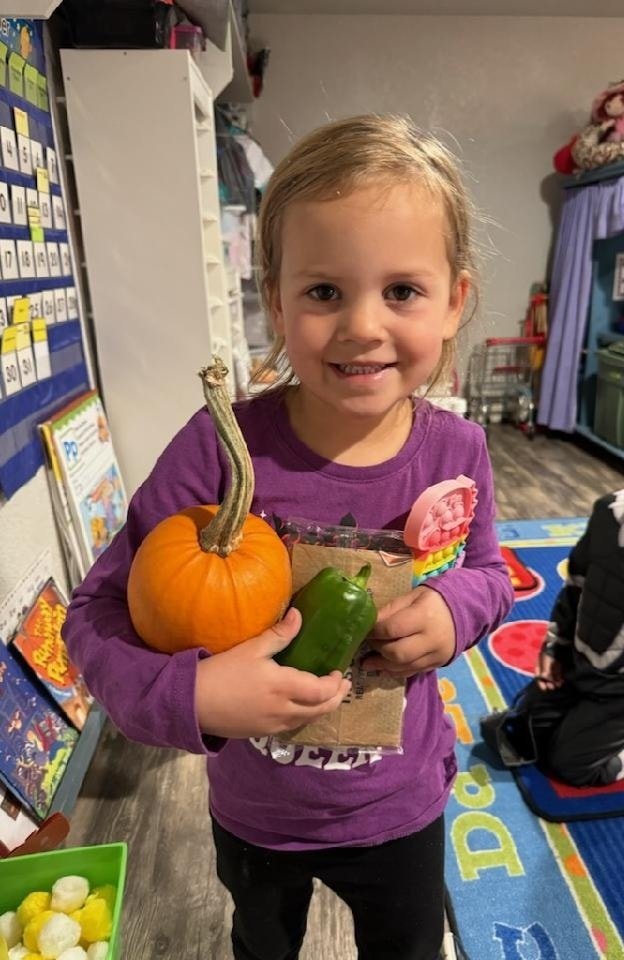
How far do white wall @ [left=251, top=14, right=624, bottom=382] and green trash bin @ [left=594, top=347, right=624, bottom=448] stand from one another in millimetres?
750

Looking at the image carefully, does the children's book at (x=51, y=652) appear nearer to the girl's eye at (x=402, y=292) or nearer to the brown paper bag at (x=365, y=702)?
the brown paper bag at (x=365, y=702)

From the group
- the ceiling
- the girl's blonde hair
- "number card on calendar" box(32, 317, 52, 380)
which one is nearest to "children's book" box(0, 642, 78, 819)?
"number card on calendar" box(32, 317, 52, 380)

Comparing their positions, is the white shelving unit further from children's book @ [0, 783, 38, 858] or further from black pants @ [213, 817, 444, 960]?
black pants @ [213, 817, 444, 960]

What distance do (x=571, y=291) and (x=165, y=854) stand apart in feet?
13.1

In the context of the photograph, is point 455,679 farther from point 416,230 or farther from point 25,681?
→ point 416,230

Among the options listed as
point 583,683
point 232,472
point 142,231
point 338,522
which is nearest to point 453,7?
point 142,231

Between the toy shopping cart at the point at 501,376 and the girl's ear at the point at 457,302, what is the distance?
13.7ft

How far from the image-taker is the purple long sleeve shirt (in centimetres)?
63

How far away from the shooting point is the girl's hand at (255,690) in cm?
49

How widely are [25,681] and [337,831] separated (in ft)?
3.28

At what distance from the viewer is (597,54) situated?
172 inches

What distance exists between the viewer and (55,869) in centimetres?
101

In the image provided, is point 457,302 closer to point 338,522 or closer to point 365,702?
point 338,522

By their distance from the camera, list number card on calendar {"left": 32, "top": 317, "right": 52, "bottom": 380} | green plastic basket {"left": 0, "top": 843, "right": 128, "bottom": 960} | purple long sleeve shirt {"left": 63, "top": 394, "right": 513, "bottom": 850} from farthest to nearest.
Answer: number card on calendar {"left": 32, "top": 317, "right": 52, "bottom": 380}
green plastic basket {"left": 0, "top": 843, "right": 128, "bottom": 960}
purple long sleeve shirt {"left": 63, "top": 394, "right": 513, "bottom": 850}
